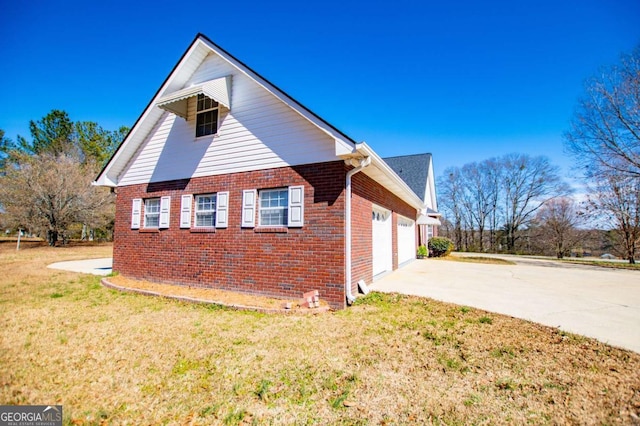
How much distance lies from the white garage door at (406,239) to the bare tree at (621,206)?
455 inches

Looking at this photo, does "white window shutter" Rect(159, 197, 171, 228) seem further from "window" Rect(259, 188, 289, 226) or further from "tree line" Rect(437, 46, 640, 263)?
"tree line" Rect(437, 46, 640, 263)

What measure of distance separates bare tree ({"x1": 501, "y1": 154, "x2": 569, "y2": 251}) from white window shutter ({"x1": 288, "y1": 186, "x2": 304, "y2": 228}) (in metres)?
36.1

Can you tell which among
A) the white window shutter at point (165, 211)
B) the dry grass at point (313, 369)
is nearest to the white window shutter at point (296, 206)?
the dry grass at point (313, 369)

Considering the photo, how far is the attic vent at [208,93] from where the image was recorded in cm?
771

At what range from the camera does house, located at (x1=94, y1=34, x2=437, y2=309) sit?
22.5 feet

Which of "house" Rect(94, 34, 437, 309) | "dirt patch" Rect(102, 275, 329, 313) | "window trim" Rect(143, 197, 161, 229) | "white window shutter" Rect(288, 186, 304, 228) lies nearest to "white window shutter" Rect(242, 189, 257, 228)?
"house" Rect(94, 34, 437, 309)

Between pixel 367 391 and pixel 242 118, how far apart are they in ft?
24.5

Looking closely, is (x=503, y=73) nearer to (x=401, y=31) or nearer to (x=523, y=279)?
(x=401, y=31)

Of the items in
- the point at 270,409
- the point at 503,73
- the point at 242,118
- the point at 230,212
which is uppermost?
the point at 503,73

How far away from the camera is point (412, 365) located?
3.94 meters

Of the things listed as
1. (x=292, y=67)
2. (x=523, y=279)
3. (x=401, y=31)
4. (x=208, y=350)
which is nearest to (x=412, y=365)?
(x=208, y=350)

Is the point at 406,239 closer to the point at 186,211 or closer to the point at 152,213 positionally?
the point at 186,211

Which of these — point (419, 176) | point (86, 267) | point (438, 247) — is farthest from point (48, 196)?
point (438, 247)
